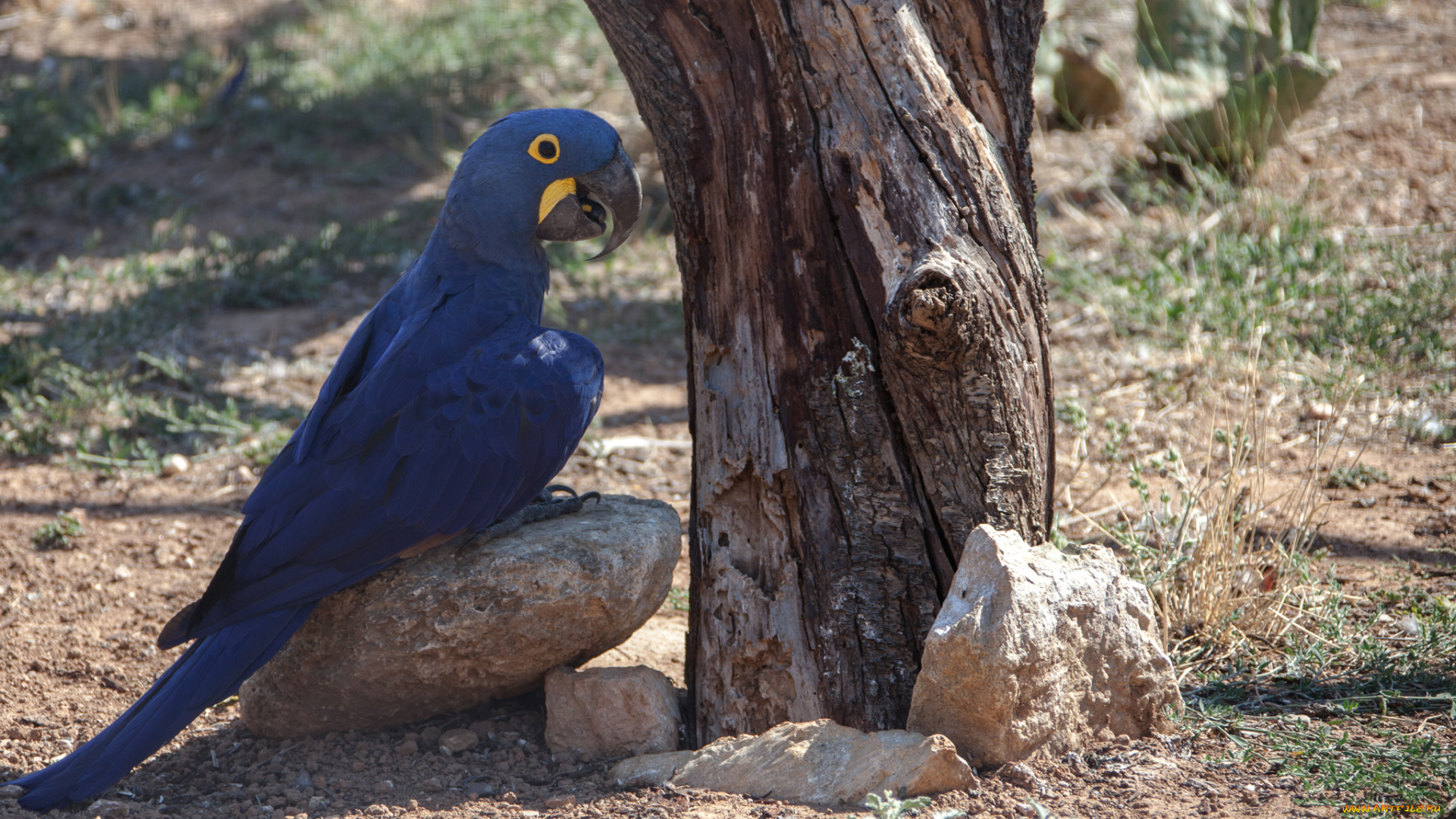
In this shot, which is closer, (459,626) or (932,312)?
(932,312)

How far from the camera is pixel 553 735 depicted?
259 cm

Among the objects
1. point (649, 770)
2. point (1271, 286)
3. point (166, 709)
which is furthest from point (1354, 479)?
point (166, 709)

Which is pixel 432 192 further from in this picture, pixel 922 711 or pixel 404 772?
pixel 922 711

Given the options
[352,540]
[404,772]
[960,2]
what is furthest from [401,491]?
[960,2]

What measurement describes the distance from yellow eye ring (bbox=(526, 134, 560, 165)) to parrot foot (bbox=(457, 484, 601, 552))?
891 mm

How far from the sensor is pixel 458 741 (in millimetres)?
→ 2621

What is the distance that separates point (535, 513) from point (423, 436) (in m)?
0.43

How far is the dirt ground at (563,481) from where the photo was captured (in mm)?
2277

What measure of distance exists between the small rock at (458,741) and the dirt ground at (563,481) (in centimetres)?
4

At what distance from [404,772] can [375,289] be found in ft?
12.3

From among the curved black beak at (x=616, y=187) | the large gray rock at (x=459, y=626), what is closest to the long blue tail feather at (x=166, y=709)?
the large gray rock at (x=459, y=626)

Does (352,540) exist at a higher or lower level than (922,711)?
higher

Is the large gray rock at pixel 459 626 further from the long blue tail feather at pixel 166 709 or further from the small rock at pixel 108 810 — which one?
the small rock at pixel 108 810

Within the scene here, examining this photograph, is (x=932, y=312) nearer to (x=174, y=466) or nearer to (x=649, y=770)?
(x=649, y=770)
